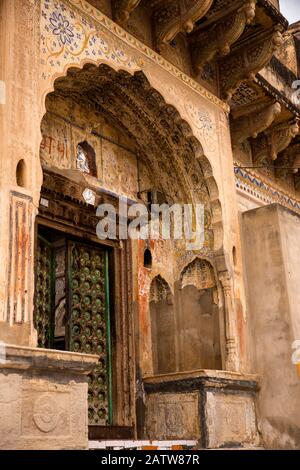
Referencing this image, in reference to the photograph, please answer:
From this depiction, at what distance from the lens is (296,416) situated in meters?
6.70

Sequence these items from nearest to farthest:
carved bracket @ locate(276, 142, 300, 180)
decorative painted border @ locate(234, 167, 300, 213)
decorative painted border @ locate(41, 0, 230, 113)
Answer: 1. decorative painted border @ locate(41, 0, 230, 113)
2. decorative painted border @ locate(234, 167, 300, 213)
3. carved bracket @ locate(276, 142, 300, 180)

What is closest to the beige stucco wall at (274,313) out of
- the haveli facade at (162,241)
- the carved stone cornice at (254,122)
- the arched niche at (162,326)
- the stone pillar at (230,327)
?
the haveli facade at (162,241)

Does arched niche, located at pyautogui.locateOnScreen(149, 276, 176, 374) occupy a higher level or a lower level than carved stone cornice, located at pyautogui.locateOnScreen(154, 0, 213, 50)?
lower

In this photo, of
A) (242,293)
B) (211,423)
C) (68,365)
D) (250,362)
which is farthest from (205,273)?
(68,365)

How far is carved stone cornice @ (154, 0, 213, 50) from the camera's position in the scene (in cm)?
662

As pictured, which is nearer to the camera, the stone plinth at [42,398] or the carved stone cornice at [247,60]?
the stone plinth at [42,398]

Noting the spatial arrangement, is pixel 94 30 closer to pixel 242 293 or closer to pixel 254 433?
pixel 242 293

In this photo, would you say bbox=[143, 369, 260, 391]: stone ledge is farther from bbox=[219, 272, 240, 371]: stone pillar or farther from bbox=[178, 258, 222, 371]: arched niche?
bbox=[178, 258, 222, 371]: arched niche

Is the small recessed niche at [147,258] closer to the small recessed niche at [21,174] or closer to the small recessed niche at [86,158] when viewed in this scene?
the small recessed niche at [86,158]

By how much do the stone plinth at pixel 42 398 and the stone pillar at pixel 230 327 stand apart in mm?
2282

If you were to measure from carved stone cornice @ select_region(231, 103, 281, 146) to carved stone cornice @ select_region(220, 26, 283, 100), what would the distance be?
709mm

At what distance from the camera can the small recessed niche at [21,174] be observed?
4.93 m

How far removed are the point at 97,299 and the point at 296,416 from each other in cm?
244

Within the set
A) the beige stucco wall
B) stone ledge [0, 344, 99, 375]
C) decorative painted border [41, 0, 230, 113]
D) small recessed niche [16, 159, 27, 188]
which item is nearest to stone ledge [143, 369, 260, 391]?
the beige stucco wall
